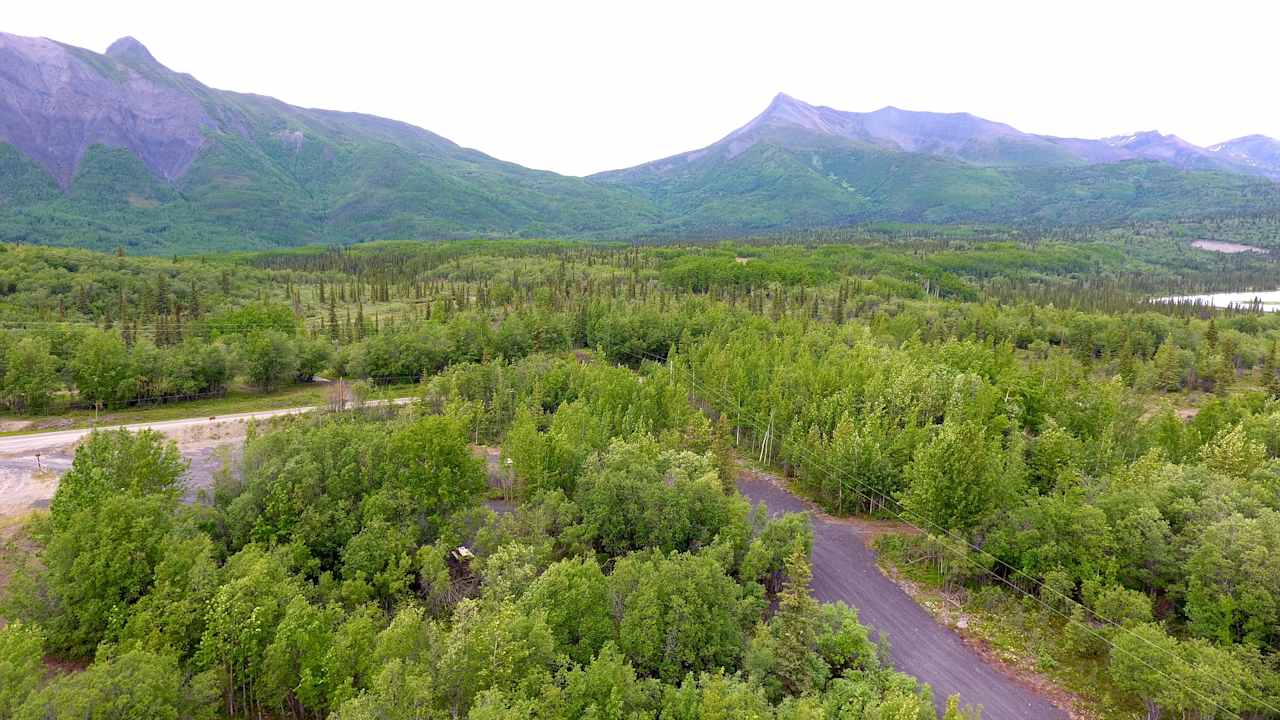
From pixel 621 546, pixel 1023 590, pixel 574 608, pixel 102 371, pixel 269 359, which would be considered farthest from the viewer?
pixel 269 359

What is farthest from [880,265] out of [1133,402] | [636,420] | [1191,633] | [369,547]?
[369,547]

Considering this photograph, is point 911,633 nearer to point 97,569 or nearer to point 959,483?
point 959,483

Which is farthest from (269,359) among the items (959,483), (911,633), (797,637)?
(959,483)

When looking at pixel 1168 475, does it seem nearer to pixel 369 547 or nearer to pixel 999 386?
pixel 999 386

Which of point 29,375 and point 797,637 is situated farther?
point 29,375

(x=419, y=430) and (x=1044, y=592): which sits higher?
(x=419, y=430)

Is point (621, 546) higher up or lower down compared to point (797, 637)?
lower down

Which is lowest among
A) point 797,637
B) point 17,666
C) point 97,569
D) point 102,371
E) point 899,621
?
point 899,621

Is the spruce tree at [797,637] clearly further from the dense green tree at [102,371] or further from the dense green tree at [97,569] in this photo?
the dense green tree at [102,371]

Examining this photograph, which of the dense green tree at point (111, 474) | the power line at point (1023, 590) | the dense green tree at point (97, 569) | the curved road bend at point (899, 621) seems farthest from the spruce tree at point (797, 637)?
the dense green tree at point (111, 474)
